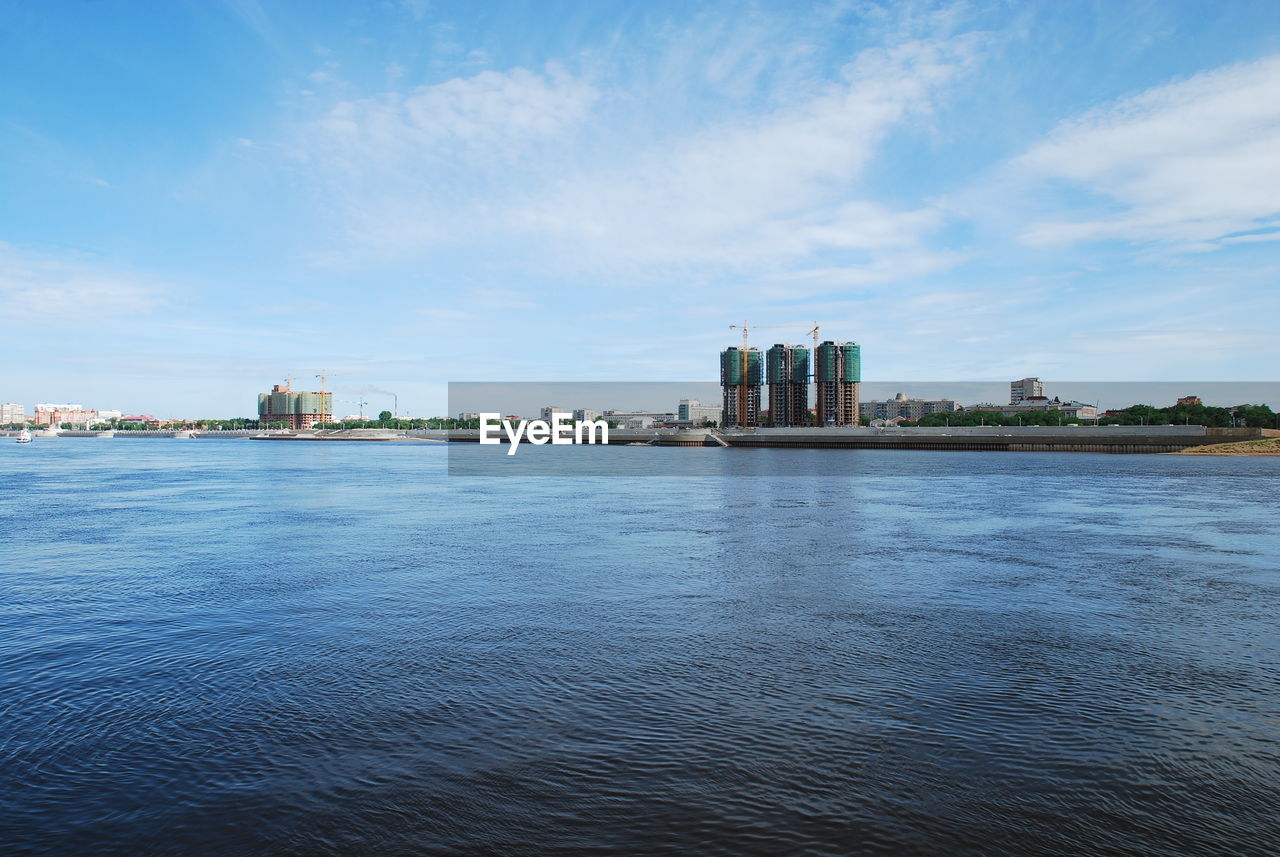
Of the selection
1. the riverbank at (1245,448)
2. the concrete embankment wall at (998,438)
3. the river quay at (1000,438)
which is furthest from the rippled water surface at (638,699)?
the river quay at (1000,438)

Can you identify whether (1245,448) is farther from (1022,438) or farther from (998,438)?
(998,438)

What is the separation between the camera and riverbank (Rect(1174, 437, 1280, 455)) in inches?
4358

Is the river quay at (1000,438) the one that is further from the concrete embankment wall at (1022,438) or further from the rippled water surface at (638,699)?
the rippled water surface at (638,699)

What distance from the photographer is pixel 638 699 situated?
34.6ft

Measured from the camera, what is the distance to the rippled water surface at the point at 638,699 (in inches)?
292

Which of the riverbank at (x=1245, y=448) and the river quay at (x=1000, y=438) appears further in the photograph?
the river quay at (x=1000, y=438)

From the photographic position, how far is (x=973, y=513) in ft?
116

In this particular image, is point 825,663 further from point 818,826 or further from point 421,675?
point 421,675

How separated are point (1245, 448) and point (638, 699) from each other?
13343 cm

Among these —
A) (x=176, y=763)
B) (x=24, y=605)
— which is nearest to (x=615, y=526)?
(x=24, y=605)

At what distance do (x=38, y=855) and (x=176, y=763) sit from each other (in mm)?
1767

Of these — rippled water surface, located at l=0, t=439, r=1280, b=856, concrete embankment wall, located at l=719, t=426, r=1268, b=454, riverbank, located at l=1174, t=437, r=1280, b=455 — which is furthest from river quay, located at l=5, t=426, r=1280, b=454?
rippled water surface, located at l=0, t=439, r=1280, b=856

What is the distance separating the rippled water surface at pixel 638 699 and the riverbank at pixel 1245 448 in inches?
4311

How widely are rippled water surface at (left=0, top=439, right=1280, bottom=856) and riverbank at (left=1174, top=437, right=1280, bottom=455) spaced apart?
359 ft
